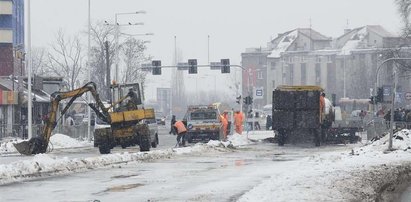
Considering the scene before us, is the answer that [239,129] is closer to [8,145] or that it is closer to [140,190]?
[8,145]

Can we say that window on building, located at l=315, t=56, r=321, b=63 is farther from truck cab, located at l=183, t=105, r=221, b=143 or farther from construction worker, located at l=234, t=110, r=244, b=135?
truck cab, located at l=183, t=105, r=221, b=143

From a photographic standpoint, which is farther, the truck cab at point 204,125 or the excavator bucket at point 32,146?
the truck cab at point 204,125

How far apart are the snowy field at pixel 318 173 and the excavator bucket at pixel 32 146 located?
462cm

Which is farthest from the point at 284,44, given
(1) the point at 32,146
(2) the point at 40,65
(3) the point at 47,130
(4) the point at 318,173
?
(4) the point at 318,173

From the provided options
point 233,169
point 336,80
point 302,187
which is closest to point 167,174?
point 233,169

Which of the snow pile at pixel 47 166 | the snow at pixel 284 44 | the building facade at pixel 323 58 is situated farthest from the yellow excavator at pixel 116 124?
the snow at pixel 284 44

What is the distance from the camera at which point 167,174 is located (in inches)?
912

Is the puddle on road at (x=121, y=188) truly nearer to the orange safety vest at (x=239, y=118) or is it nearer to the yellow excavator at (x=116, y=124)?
the yellow excavator at (x=116, y=124)

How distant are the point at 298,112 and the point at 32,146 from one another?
15.2 meters

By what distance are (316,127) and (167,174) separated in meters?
22.0

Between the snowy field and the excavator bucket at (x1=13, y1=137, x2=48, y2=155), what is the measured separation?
4.62m

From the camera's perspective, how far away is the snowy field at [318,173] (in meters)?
16.8

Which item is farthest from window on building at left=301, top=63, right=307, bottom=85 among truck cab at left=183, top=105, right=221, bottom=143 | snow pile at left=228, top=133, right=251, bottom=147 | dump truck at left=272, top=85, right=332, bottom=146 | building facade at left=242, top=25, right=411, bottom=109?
dump truck at left=272, top=85, right=332, bottom=146

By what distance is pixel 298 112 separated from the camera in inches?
1754
